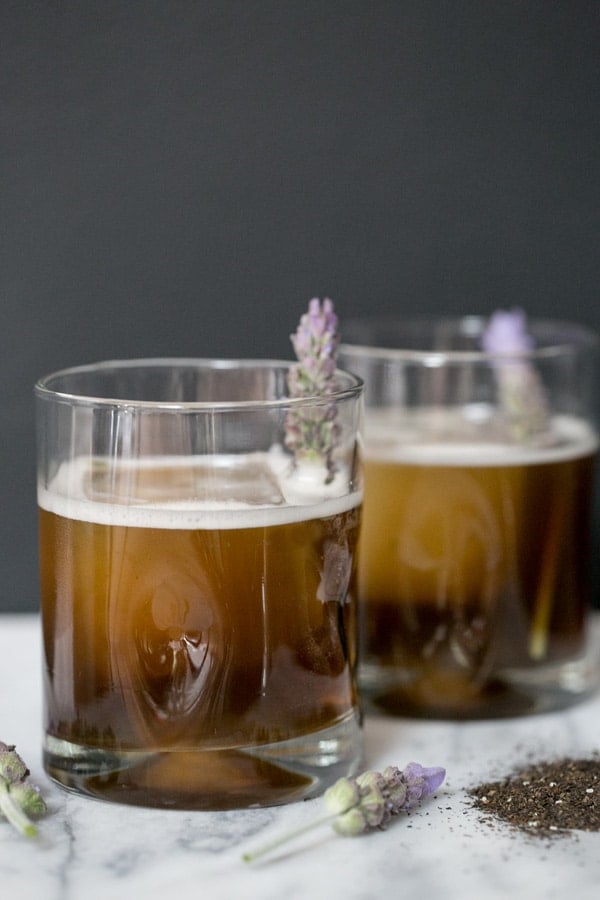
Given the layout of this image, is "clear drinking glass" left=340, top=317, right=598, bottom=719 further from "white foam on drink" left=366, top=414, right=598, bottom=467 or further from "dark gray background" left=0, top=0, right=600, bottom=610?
"dark gray background" left=0, top=0, right=600, bottom=610

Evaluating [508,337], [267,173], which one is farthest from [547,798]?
[267,173]

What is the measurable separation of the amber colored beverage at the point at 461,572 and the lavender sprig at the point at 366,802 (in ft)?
0.76

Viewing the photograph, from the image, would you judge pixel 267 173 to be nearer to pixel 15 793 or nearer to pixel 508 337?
pixel 508 337

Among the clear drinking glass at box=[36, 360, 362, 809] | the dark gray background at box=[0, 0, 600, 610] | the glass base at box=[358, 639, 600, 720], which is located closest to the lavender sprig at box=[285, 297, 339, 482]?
the clear drinking glass at box=[36, 360, 362, 809]

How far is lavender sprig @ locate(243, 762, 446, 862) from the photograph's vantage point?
0.88 m

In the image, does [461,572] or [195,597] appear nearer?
[195,597]

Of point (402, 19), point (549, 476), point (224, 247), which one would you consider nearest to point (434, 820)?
point (549, 476)

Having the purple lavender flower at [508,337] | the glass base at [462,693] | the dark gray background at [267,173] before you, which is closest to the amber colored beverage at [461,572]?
the glass base at [462,693]

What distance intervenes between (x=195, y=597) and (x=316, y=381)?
0.64 ft

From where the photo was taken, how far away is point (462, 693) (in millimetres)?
1154

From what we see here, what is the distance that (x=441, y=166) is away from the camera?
143 centimetres

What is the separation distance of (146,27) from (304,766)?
0.82 metres

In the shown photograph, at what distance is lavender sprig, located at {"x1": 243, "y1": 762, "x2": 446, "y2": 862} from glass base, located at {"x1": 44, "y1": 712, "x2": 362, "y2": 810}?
3 centimetres

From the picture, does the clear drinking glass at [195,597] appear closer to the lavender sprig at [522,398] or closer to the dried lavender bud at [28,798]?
the dried lavender bud at [28,798]
